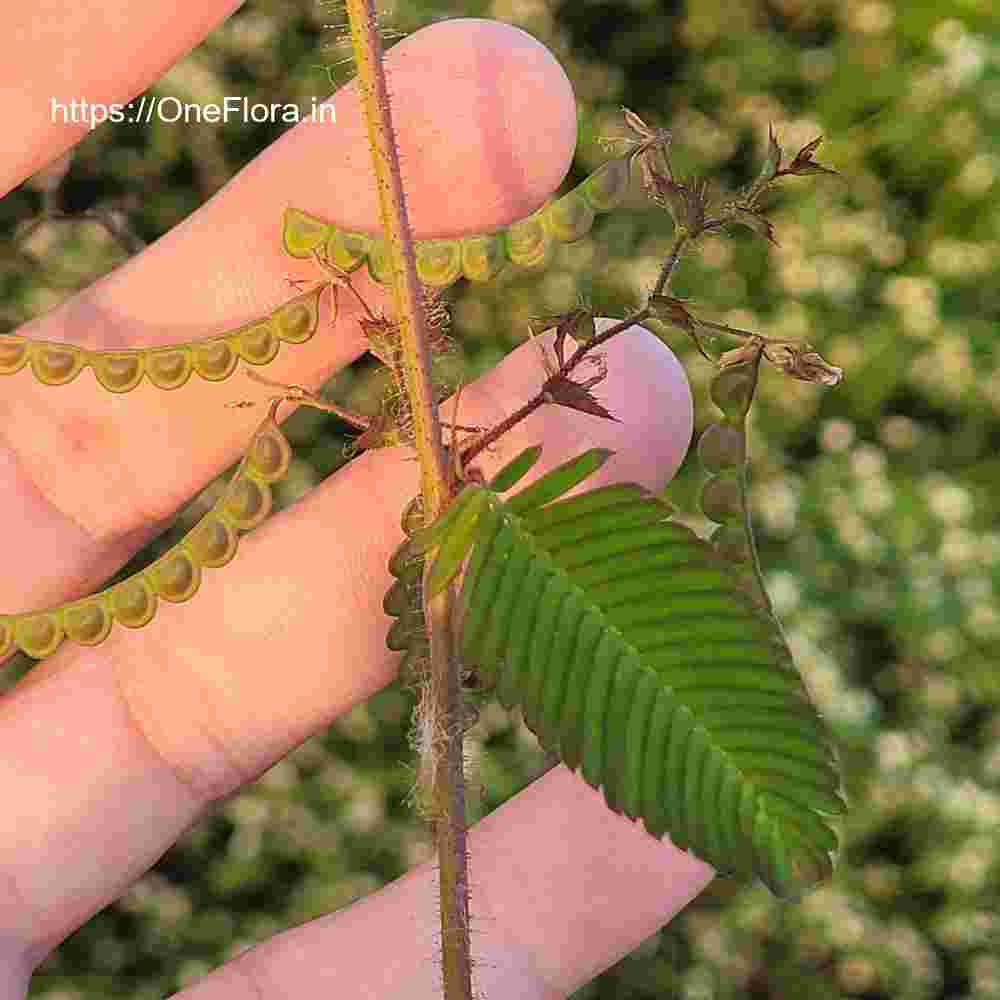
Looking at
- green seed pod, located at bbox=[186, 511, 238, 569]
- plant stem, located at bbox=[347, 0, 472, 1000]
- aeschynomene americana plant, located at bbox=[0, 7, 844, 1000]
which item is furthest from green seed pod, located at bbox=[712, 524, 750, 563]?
green seed pod, located at bbox=[186, 511, 238, 569]

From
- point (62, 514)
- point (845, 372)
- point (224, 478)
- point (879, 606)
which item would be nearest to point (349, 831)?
point (224, 478)

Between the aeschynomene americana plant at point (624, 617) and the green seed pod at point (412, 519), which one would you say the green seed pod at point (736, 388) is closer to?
the aeschynomene americana plant at point (624, 617)

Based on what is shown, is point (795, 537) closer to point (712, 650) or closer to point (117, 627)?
point (117, 627)

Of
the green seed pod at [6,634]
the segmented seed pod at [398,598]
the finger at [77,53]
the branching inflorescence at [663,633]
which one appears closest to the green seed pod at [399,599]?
the segmented seed pod at [398,598]

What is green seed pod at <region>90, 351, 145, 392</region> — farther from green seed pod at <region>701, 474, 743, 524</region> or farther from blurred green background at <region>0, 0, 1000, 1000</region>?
blurred green background at <region>0, 0, 1000, 1000</region>

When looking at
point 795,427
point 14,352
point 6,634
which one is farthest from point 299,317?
point 795,427

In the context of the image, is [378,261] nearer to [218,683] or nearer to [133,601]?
[133,601]
